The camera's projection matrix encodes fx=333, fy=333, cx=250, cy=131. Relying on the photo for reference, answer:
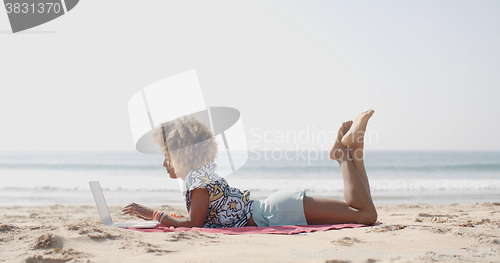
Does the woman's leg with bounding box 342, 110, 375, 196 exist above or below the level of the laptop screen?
above

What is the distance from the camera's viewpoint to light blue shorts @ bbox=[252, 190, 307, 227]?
8.86 feet

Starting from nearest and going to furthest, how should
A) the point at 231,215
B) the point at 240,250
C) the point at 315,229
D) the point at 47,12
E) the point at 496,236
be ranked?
1. the point at 240,250
2. the point at 496,236
3. the point at 315,229
4. the point at 231,215
5. the point at 47,12

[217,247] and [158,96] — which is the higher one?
[158,96]

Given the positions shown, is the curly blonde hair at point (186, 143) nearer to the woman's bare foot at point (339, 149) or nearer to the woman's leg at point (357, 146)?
the woman's bare foot at point (339, 149)

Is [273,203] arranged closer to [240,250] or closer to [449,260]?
[240,250]

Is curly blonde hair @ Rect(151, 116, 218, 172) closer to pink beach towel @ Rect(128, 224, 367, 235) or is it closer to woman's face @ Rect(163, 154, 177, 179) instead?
woman's face @ Rect(163, 154, 177, 179)

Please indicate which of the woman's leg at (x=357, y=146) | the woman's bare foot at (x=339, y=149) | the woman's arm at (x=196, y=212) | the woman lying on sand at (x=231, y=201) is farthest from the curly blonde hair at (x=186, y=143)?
the woman's leg at (x=357, y=146)

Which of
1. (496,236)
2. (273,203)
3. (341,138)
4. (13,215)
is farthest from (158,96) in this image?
(13,215)

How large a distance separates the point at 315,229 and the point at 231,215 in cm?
68

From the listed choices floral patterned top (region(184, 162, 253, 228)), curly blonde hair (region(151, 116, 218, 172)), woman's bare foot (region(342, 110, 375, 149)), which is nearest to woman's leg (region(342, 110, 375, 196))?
woman's bare foot (region(342, 110, 375, 149))

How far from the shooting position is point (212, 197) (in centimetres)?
257

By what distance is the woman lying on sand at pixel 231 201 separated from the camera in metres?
2.64

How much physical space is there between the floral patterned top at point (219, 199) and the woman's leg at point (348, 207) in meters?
0.52

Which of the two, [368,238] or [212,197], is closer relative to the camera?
[368,238]
